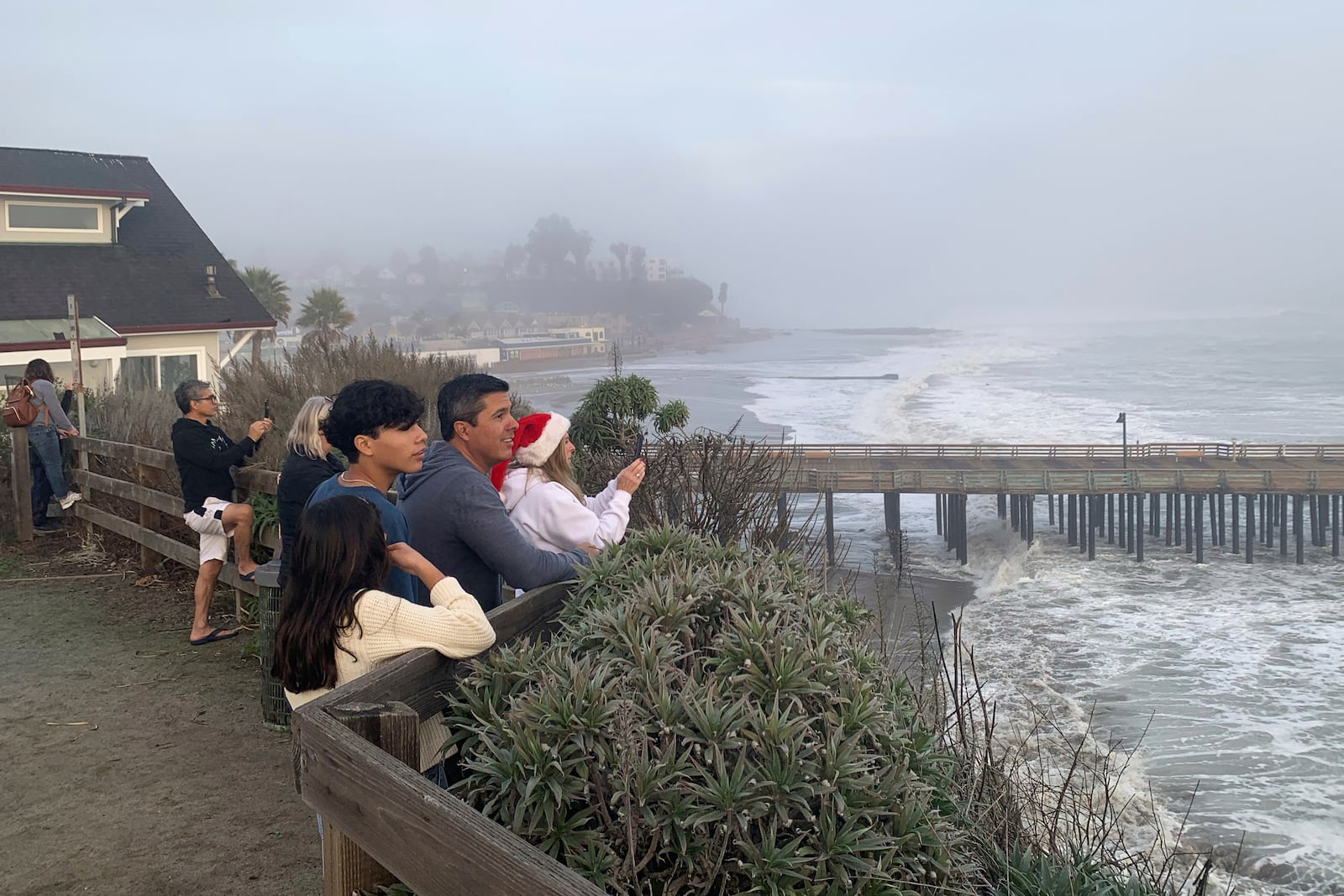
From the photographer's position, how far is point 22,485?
10.2m

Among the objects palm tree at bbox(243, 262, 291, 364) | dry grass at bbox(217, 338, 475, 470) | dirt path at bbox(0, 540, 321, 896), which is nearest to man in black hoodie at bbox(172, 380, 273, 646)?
dirt path at bbox(0, 540, 321, 896)

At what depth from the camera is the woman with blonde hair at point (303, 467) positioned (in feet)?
14.5

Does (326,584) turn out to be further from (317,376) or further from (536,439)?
(317,376)

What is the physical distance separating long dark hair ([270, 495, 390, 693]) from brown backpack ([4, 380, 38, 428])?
8415 millimetres

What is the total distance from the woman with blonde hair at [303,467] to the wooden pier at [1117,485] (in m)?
30.6

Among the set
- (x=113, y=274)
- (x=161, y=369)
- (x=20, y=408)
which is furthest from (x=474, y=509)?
(x=113, y=274)

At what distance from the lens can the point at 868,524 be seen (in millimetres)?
41688

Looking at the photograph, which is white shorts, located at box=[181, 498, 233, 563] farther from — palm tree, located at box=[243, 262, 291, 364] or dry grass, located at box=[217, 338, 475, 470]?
palm tree, located at box=[243, 262, 291, 364]

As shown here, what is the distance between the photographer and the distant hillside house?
21141 millimetres

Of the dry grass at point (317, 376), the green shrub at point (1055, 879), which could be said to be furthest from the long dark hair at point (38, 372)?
the green shrub at point (1055, 879)

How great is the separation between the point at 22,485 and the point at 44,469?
0.28m

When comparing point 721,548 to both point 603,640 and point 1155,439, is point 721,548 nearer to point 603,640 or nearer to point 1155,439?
point 603,640

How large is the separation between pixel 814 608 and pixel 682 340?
18576 centimetres

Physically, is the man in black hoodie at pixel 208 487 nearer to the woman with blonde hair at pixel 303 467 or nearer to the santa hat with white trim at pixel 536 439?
the woman with blonde hair at pixel 303 467
